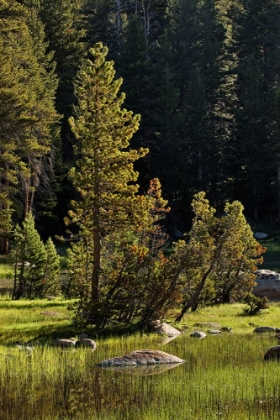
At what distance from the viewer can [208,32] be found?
79.2 metres

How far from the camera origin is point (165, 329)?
2170cm

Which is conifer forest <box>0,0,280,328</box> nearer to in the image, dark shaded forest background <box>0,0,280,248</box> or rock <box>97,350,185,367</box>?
dark shaded forest background <box>0,0,280,248</box>

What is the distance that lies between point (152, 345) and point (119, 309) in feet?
10.3

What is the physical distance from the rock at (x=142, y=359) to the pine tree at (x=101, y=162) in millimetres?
7823

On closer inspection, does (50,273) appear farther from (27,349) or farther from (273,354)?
(273,354)

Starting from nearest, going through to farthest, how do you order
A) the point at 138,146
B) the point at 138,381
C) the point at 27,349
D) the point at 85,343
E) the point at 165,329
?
1. the point at 138,381
2. the point at 27,349
3. the point at 85,343
4. the point at 165,329
5. the point at 138,146

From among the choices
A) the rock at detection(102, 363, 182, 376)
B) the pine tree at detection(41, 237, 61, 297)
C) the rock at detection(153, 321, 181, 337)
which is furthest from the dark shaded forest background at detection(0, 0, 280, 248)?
the rock at detection(102, 363, 182, 376)

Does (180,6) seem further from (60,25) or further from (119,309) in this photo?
(119,309)

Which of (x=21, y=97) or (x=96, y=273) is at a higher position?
(x=21, y=97)

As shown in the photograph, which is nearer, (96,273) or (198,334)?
(198,334)

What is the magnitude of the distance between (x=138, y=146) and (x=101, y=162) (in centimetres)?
4563

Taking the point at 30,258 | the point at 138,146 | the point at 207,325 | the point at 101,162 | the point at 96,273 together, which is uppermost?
the point at 138,146

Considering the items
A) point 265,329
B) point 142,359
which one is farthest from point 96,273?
point 142,359

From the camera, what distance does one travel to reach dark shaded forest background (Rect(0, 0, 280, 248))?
57625mm
